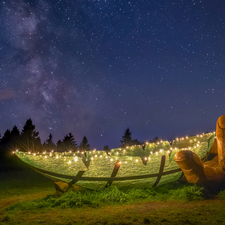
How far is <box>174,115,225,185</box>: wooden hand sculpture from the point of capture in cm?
471

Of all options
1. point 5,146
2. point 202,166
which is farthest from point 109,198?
point 5,146

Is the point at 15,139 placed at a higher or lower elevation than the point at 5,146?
higher

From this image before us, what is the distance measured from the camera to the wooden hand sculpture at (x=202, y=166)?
4.71 meters

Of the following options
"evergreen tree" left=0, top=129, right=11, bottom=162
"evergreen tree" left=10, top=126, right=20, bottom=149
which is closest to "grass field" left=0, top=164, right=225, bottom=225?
"evergreen tree" left=0, top=129, right=11, bottom=162

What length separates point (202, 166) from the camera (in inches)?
197

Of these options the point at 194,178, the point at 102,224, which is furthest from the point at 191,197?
the point at 102,224

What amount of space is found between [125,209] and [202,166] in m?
2.61

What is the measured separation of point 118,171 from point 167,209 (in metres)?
1.98

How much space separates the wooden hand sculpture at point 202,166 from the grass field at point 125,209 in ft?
1.35

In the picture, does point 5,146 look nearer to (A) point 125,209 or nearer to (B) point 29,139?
(B) point 29,139

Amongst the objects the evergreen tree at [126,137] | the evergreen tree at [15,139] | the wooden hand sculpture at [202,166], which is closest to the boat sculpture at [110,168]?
the wooden hand sculpture at [202,166]

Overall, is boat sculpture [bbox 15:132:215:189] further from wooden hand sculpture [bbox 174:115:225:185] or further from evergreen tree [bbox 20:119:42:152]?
evergreen tree [bbox 20:119:42:152]

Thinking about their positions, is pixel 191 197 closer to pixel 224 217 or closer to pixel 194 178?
pixel 194 178

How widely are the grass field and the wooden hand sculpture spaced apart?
0.41m
